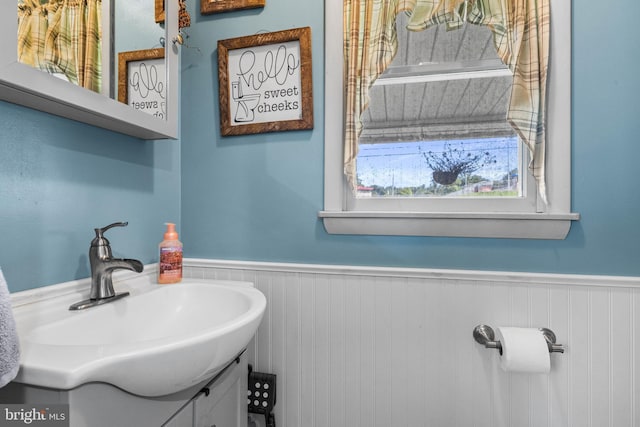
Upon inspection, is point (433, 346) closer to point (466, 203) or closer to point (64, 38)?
point (466, 203)

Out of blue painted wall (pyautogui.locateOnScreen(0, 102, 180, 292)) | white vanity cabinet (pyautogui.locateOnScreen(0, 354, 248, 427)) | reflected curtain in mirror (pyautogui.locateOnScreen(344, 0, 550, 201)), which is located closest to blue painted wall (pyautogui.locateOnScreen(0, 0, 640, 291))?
blue painted wall (pyautogui.locateOnScreen(0, 102, 180, 292))

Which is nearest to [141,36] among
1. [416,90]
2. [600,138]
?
[416,90]

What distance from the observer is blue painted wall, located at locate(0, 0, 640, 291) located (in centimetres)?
76

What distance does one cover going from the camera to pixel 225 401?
877 mm

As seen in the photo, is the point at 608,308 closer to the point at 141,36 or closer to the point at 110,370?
the point at 110,370

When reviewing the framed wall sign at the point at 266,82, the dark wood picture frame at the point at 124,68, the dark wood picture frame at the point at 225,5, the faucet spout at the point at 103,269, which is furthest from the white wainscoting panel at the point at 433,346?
the dark wood picture frame at the point at 225,5

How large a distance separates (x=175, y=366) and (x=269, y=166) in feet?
2.54

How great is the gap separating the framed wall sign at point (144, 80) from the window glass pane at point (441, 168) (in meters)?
0.70

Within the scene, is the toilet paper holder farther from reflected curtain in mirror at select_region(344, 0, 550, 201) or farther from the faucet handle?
the faucet handle

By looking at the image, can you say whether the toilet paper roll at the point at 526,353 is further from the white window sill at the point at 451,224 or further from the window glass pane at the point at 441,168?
the window glass pane at the point at 441,168

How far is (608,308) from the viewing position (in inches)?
36.8

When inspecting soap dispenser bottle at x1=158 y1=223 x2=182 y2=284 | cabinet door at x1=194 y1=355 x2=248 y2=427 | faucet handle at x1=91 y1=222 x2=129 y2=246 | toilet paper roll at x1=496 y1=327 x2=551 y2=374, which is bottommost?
cabinet door at x1=194 y1=355 x2=248 y2=427

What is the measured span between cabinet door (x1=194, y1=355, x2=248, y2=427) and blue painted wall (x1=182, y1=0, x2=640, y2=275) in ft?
1.33

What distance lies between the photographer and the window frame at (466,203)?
952 millimetres
